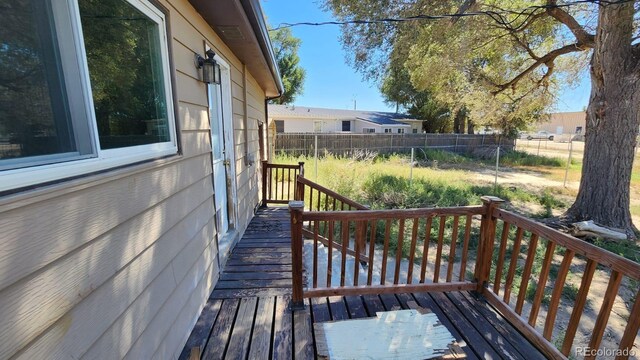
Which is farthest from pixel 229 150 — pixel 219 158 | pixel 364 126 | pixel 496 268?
pixel 364 126

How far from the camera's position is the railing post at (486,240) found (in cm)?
239

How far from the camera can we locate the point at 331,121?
22703 mm

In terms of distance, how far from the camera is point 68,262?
3.06 feet

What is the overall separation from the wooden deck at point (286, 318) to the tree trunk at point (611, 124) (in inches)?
182

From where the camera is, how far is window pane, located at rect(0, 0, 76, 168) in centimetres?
79

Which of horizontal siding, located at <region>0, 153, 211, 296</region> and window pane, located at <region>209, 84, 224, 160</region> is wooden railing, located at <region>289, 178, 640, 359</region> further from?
window pane, located at <region>209, 84, 224, 160</region>

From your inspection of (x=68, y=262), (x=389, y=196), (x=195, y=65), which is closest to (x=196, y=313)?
(x=68, y=262)

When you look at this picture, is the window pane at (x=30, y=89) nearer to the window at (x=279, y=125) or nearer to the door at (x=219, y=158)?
the door at (x=219, y=158)

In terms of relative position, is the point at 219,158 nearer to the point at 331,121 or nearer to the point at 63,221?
the point at 63,221

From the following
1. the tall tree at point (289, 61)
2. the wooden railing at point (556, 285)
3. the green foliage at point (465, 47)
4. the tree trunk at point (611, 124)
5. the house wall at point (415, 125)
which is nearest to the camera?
the wooden railing at point (556, 285)

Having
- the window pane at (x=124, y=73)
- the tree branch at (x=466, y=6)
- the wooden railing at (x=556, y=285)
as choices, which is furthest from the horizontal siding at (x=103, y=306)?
the tree branch at (x=466, y=6)

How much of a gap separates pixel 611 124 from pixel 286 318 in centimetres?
634

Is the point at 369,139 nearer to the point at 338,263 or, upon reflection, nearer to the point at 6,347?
the point at 338,263

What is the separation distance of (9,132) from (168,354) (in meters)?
1.41
